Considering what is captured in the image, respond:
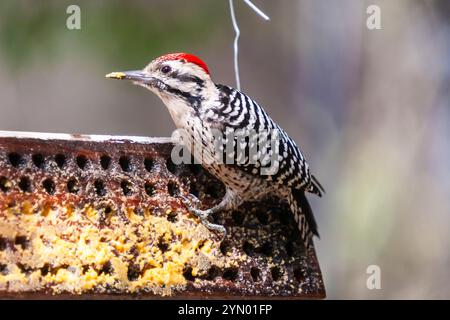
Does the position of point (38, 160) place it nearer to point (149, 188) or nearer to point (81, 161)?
point (81, 161)

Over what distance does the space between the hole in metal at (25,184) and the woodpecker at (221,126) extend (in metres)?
0.69

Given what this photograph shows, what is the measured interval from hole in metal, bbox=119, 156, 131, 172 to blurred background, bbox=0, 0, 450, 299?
316 centimetres

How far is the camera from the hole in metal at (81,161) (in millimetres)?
3625

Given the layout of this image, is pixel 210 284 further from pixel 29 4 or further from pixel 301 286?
pixel 29 4

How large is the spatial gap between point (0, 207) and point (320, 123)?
4.74 m

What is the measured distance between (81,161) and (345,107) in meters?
4.44

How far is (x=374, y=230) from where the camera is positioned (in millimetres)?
7473

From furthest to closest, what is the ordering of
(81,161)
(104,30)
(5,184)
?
1. (104,30)
2. (81,161)
3. (5,184)

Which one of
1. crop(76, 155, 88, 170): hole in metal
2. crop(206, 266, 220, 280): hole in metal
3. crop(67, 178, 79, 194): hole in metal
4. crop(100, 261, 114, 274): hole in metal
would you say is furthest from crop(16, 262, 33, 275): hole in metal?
crop(206, 266, 220, 280): hole in metal

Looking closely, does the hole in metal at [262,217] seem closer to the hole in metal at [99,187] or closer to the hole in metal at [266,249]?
the hole in metal at [266,249]

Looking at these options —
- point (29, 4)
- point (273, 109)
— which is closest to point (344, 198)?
point (273, 109)

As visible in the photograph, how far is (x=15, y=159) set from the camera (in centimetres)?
348

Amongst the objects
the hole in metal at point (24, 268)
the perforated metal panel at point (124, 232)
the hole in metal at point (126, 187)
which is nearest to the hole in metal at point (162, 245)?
the perforated metal panel at point (124, 232)

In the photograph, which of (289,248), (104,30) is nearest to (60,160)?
(289,248)
